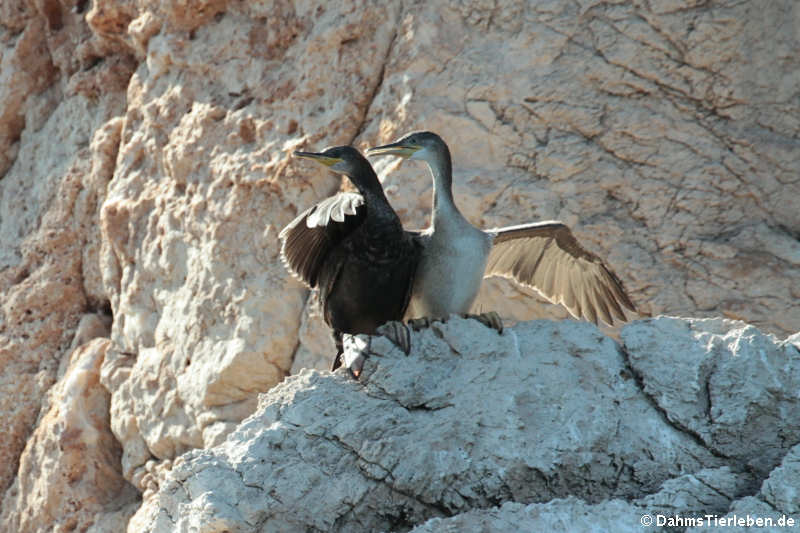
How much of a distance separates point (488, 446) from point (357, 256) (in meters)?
1.44

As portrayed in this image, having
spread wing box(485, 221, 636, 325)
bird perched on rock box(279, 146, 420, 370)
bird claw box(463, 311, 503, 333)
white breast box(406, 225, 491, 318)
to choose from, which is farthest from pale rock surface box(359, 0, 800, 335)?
bird claw box(463, 311, 503, 333)

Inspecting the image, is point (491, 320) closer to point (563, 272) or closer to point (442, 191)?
point (442, 191)

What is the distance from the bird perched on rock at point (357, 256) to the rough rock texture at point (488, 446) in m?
0.97

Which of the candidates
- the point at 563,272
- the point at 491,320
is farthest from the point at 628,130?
the point at 491,320

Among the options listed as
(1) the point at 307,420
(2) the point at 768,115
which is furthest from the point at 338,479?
(2) the point at 768,115

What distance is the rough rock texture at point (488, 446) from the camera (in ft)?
12.9

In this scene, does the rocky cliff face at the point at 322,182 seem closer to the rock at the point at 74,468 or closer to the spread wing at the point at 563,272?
the rock at the point at 74,468

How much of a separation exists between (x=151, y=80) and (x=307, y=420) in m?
3.98

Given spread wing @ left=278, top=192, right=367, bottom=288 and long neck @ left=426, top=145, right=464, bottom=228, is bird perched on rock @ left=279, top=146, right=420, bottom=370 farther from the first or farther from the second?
long neck @ left=426, top=145, right=464, bottom=228

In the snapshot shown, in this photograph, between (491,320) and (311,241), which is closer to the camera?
(491,320)

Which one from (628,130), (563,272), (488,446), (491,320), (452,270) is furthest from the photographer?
(628,130)

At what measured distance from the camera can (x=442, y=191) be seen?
526 centimetres

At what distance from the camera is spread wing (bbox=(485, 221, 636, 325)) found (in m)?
5.75

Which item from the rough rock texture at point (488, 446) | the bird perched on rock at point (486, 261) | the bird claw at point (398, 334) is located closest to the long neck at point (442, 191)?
the bird perched on rock at point (486, 261)
